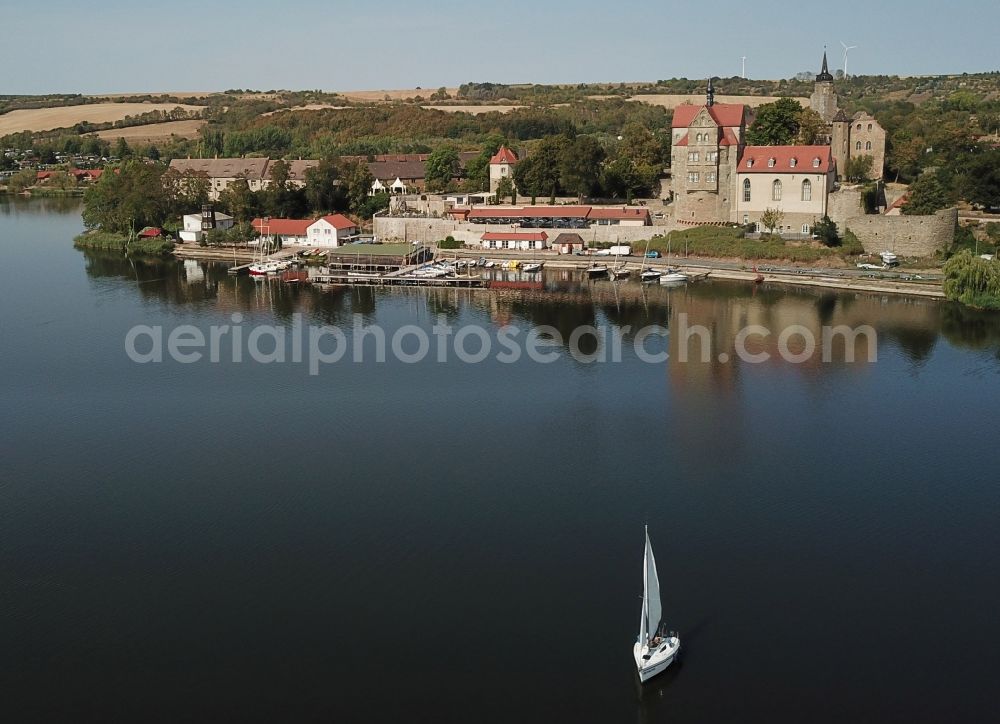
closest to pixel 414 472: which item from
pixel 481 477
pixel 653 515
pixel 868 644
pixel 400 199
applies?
pixel 481 477

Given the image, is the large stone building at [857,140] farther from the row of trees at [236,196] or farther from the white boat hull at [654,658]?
the white boat hull at [654,658]

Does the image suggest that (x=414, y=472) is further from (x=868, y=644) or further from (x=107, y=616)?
(x=868, y=644)

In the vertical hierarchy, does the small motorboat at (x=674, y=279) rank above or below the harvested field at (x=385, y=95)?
below

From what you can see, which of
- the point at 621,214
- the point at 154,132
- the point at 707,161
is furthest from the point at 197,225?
the point at 154,132

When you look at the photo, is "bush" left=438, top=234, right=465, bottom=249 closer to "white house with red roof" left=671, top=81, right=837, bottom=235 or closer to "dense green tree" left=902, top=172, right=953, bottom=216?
"white house with red roof" left=671, top=81, right=837, bottom=235

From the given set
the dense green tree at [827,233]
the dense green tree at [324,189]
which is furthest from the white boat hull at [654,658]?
the dense green tree at [324,189]

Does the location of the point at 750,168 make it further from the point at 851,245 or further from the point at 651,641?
the point at 651,641

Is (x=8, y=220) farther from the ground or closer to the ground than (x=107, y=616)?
farther from the ground
